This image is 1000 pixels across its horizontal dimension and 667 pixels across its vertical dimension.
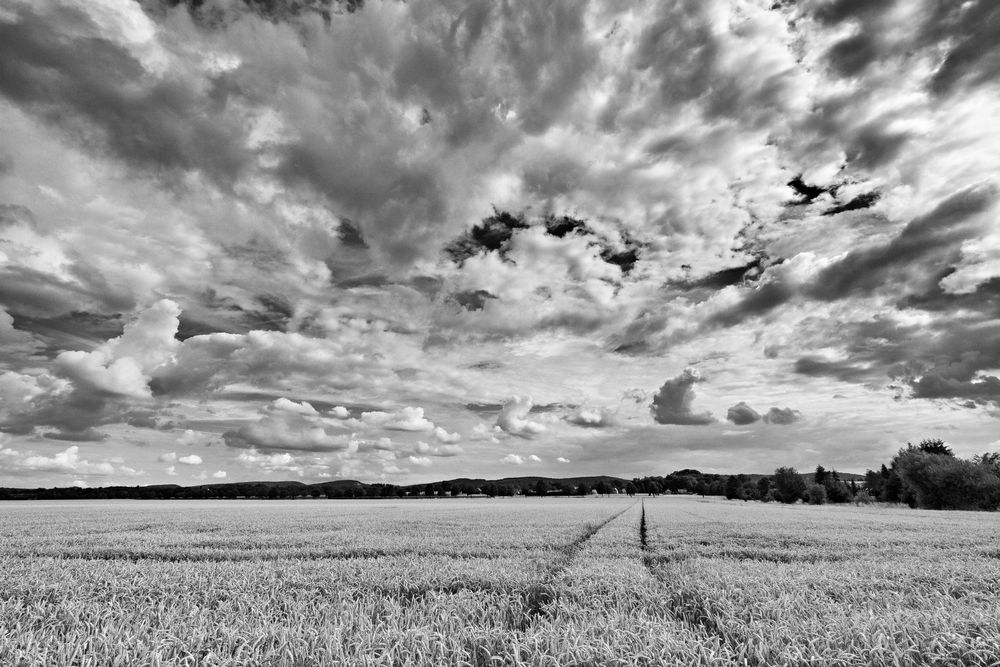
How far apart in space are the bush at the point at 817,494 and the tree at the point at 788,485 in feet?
17.2

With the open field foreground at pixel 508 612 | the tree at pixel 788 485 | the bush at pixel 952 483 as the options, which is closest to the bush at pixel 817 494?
the tree at pixel 788 485

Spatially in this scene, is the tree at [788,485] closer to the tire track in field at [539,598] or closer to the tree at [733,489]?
the tree at [733,489]

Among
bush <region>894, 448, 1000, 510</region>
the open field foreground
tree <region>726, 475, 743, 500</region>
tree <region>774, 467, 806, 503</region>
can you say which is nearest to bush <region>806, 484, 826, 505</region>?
tree <region>774, 467, 806, 503</region>

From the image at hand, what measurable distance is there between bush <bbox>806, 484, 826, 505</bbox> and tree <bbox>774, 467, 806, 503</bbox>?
17.2ft

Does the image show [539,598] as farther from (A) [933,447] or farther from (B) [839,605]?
(A) [933,447]

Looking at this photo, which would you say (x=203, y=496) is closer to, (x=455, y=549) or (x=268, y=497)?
(x=268, y=497)

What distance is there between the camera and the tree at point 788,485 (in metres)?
135

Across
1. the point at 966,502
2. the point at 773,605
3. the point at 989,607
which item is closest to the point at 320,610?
the point at 773,605

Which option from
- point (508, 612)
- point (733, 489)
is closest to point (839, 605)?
point (508, 612)

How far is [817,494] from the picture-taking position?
121812 mm

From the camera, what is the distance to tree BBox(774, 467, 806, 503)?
135 meters

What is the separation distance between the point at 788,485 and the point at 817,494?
17.0 meters

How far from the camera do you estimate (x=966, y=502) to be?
81000 millimetres

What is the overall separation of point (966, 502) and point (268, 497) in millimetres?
171568
